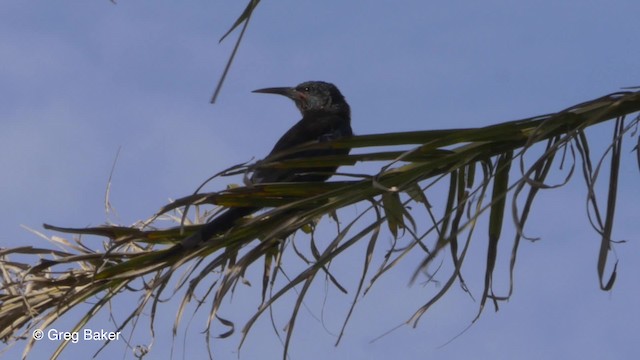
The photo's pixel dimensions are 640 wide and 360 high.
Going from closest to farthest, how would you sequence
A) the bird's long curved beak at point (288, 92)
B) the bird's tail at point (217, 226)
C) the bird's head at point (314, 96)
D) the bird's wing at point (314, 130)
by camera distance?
1. the bird's tail at point (217, 226)
2. the bird's wing at point (314, 130)
3. the bird's head at point (314, 96)
4. the bird's long curved beak at point (288, 92)

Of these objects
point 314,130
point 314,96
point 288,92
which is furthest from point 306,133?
point 288,92

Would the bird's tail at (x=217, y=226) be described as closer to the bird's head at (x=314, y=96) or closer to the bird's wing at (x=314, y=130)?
the bird's wing at (x=314, y=130)

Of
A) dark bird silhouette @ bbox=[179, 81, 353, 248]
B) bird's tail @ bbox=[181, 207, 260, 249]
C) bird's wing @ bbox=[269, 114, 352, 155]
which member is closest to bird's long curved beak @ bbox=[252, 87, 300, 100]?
dark bird silhouette @ bbox=[179, 81, 353, 248]

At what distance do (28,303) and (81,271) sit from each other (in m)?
0.18

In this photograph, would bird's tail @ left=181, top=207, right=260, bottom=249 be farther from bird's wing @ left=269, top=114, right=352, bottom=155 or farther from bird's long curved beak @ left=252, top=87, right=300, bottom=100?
bird's long curved beak @ left=252, top=87, right=300, bottom=100

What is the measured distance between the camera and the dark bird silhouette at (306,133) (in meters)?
2.87

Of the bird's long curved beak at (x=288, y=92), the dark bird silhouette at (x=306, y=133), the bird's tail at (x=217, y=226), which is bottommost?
the bird's tail at (x=217, y=226)

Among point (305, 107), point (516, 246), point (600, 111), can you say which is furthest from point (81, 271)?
point (305, 107)

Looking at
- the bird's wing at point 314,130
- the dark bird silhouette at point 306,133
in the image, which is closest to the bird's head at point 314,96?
the dark bird silhouette at point 306,133

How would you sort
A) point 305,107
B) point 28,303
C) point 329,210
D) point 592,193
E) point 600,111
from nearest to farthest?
point 592,193, point 600,111, point 329,210, point 28,303, point 305,107

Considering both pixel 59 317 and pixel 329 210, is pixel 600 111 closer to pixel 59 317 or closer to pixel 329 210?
pixel 329 210

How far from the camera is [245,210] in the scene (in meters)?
2.90

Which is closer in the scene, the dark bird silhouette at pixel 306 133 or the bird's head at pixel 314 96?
the dark bird silhouette at pixel 306 133

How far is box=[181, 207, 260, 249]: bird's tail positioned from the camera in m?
2.81
